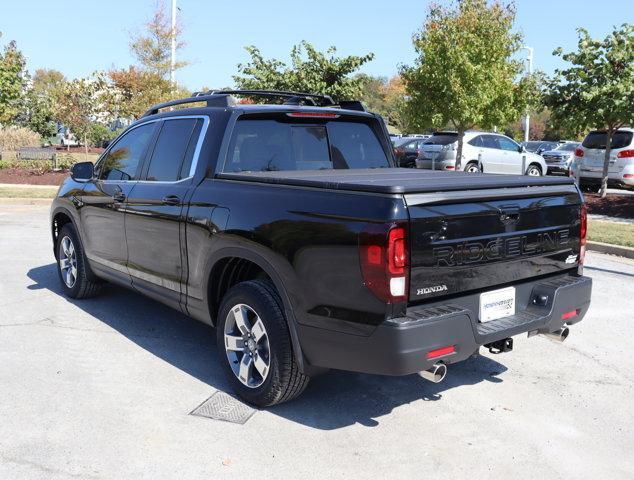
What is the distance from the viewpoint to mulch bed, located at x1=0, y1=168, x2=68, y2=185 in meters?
19.9

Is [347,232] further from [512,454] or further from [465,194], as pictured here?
[512,454]

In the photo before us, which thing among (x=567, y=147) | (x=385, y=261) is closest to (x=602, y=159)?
(x=567, y=147)

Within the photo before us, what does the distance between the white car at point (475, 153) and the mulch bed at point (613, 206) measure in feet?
15.1

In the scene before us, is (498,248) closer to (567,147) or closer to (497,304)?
(497,304)

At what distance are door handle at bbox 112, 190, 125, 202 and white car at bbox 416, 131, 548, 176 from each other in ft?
51.1

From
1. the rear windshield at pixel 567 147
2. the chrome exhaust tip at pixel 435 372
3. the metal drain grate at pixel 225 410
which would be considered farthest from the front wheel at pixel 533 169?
the chrome exhaust tip at pixel 435 372

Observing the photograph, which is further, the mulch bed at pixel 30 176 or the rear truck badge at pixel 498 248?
the mulch bed at pixel 30 176

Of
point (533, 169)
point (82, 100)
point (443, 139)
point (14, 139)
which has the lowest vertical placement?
point (533, 169)

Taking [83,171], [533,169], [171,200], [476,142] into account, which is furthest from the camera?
[533,169]

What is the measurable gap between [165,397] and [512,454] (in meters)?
2.18

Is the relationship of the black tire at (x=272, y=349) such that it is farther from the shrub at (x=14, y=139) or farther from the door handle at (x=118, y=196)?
the shrub at (x=14, y=139)

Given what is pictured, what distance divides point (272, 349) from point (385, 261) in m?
1.00

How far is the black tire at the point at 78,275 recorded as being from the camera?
20.4 feet

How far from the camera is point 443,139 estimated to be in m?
20.4
